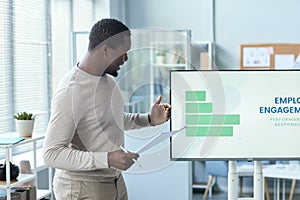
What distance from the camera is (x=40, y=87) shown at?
4.62 meters

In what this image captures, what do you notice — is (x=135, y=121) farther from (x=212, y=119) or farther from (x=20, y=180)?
(x=20, y=180)

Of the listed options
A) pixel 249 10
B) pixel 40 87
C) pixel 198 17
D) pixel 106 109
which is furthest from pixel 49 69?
pixel 106 109

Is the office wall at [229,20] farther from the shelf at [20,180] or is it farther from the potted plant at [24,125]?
the shelf at [20,180]

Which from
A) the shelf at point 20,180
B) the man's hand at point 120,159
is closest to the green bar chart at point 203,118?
the man's hand at point 120,159

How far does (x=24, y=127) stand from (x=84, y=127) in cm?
157

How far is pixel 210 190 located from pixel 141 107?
1.32 meters

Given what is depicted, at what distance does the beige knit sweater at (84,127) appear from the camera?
5.97 ft

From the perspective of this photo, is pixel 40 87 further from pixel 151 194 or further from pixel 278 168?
pixel 278 168

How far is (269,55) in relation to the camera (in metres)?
5.79

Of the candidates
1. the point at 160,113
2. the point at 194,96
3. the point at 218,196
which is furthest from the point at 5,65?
the point at 218,196

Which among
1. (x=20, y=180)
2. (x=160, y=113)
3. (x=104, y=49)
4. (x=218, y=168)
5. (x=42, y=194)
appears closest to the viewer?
(x=104, y=49)

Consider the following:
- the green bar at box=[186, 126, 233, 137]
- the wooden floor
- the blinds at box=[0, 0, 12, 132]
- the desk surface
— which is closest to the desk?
the desk surface

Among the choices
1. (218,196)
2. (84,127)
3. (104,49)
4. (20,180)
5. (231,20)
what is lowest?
(218,196)

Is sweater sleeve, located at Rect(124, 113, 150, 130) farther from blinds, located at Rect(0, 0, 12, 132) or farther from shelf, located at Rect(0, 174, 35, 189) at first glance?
blinds, located at Rect(0, 0, 12, 132)
